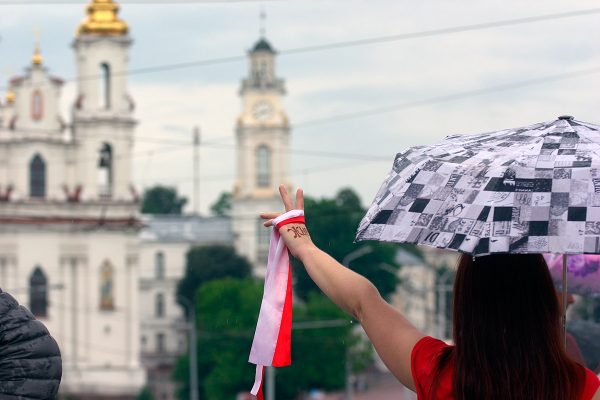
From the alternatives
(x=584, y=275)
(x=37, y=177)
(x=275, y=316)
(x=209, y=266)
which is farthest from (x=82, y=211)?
(x=275, y=316)

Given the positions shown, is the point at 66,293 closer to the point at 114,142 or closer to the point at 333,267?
the point at 114,142

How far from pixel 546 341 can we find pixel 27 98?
6616cm

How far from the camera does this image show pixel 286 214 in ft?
14.6

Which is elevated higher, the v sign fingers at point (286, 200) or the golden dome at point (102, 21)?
the golden dome at point (102, 21)

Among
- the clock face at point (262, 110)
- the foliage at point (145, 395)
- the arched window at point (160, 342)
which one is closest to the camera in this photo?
the foliage at point (145, 395)

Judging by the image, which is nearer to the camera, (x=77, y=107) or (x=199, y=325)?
(x=77, y=107)

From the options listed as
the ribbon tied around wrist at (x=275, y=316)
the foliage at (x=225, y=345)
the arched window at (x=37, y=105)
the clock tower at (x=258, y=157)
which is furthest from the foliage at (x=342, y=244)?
the ribbon tied around wrist at (x=275, y=316)

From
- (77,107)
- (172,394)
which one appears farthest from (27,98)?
(172,394)

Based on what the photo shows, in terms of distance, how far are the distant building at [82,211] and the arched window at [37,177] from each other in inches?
1.5

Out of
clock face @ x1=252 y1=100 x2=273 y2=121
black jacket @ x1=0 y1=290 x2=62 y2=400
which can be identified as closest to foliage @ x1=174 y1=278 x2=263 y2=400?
clock face @ x1=252 y1=100 x2=273 y2=121

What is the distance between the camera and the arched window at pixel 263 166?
98562 millimetres

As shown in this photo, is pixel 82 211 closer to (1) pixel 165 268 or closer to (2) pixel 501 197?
(1) pixel 165 268

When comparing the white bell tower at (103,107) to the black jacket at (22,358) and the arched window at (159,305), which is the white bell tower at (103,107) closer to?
the arched window at (159,305)

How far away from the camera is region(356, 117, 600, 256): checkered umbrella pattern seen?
378 centimetres
